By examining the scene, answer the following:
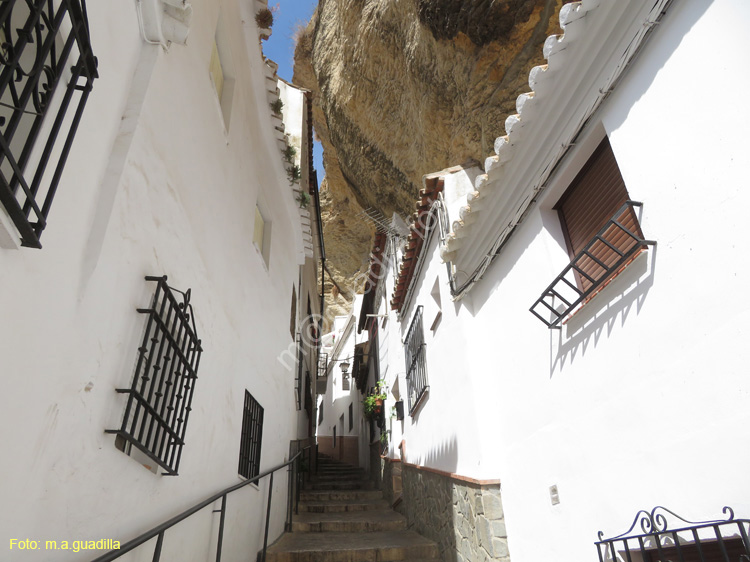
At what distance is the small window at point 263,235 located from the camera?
6.54 meters

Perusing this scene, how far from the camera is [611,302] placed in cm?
276

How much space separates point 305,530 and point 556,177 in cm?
609

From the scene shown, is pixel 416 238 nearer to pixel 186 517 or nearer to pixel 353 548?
pixel 353 548

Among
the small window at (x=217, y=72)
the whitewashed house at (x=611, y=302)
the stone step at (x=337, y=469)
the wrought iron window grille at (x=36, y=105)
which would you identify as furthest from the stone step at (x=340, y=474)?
the wrought iron window grille at (x=36, y=105)

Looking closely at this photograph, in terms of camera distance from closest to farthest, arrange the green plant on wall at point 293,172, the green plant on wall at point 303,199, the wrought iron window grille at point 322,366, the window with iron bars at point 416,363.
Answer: the window with iron bars at point 416,363
the green plant on wall at point 293,172
the green plant on wall at point 303,199
the wrought iron window grille at point 322,366

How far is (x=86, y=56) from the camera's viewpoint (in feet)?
5.84

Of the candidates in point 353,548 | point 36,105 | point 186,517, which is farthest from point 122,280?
point 353,548

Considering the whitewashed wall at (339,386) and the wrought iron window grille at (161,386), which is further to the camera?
the whitewashed wall at (339,386)

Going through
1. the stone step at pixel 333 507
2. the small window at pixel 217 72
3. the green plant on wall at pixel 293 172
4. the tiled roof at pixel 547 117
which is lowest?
the stone step at pixel 333 507

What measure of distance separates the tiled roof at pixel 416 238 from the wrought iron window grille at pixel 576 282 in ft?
9.94

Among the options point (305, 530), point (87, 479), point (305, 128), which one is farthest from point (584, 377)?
point (305, 128)

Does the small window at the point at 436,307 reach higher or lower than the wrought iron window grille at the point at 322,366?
lower

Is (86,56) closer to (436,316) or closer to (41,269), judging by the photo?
(41,269)

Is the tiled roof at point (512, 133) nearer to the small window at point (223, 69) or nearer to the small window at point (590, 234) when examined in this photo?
the small window at point (590, 234)
